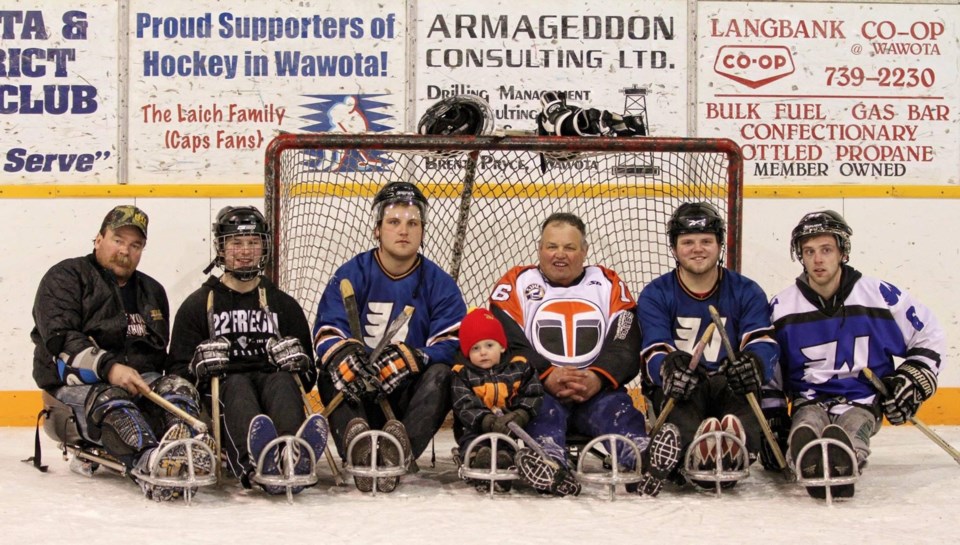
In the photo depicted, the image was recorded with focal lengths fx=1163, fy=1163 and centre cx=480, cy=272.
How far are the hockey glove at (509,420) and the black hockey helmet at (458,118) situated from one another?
54.8 inches

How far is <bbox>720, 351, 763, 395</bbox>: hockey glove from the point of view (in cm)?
358

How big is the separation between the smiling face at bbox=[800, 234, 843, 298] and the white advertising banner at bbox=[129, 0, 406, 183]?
2055 mm

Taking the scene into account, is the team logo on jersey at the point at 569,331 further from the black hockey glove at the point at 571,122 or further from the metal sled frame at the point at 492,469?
the black hockey glove at the point at 571,122

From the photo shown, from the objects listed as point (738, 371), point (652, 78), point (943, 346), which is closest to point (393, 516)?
point (738, 371)

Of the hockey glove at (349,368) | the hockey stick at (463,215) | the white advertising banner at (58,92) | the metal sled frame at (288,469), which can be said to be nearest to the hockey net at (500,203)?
the hockey stick at (463,215)

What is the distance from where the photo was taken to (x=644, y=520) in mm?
3158

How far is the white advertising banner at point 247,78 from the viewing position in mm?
5152

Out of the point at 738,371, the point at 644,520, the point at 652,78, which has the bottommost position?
the point at 644,520

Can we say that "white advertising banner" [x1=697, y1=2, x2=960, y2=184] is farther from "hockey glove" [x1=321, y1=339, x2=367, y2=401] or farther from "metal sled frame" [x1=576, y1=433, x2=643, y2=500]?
"hockey glove" [x1=321, y1=339, x2=367, y2=401]

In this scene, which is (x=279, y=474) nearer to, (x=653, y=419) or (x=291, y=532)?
(x=291, y=532)

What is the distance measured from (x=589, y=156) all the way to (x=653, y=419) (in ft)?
5.10

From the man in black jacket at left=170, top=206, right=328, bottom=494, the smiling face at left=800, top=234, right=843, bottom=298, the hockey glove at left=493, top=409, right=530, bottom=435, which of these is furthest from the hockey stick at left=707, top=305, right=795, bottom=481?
the man in black jacket at left=170, top=206, right=328, bottom=494

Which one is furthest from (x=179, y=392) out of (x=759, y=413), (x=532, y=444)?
(x=759, y=413)

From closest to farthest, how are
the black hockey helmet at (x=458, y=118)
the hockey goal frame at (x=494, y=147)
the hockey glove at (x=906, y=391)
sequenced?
the hockey glove at (x=906, y=391) → the hockey goal frame at (x=494, y=147) → the black hockey helmet at (x=458, y=118)
